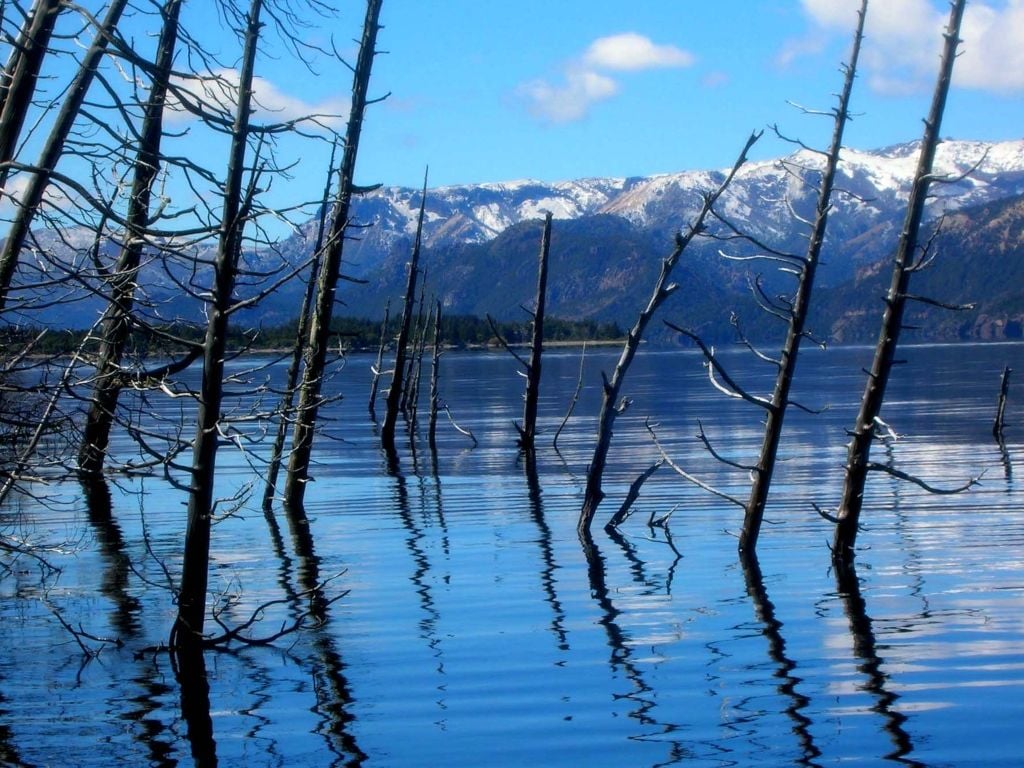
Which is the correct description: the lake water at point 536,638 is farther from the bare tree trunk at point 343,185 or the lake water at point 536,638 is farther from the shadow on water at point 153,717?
the bare tree trunk at point 343,185

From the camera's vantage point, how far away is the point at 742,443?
1646 inches

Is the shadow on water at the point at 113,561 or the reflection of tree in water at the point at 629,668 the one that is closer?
the reflection of tree in water at the point at 629,668

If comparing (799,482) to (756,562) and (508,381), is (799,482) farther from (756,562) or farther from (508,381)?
(508,381)

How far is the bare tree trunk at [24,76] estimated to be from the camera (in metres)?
9.23

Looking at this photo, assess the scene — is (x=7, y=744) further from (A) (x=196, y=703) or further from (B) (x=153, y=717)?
(A) (x=196, y=703)

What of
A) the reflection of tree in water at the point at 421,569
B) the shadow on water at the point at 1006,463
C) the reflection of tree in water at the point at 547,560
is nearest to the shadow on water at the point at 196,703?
the reflection of tree in water at the point at 421,569

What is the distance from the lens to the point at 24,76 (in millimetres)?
9359

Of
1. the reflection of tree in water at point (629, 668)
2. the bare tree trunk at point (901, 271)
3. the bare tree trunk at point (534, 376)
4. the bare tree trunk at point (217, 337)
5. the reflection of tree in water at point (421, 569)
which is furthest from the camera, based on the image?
the bare tree trunk at point (534, 376)

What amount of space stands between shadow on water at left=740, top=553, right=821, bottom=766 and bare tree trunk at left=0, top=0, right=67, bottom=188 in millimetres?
6768

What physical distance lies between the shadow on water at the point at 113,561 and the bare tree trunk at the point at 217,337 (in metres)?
1.61

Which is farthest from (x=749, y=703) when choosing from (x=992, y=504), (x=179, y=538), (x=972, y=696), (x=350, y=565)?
(x=992, y=504)

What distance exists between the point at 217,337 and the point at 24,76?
9.63ft

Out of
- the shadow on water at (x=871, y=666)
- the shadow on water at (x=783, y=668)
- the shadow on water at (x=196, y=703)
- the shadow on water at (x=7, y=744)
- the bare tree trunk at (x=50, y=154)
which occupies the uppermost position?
the bare tree trunk at (x=50, y=154)

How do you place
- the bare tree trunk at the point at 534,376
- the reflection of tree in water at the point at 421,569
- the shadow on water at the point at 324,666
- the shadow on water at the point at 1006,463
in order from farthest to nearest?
the bare tree trunk at the point at 534,376 → the shadow on water at the point at 1006,463 → the reflection of tree in water at the point at 421,569 → the shadow on water at the point at 324,666
